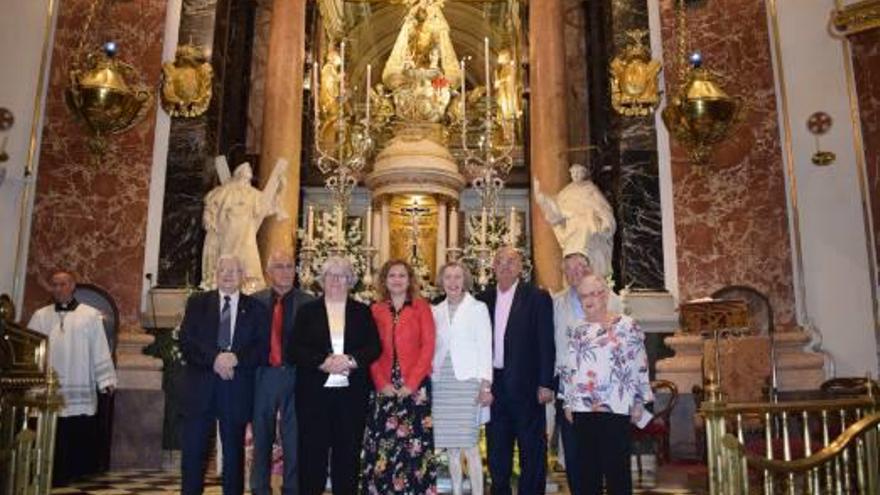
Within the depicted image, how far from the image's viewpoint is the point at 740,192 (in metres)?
7.73

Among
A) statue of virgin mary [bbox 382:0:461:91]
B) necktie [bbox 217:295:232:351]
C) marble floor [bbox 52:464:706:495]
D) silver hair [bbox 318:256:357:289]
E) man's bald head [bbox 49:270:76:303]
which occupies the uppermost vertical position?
statue of virgin mary [bbox 382:0:461:91]

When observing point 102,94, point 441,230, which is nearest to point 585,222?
point 441,230

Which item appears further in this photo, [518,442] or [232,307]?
[232,307]

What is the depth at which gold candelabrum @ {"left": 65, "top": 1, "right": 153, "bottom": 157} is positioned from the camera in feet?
23.5

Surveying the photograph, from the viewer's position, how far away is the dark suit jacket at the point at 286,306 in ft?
14.5

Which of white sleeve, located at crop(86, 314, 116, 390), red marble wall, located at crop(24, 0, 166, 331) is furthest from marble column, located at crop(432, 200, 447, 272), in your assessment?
white sleeve, located at crop(86, 314, 116, 390)

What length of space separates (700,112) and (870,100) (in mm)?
1699

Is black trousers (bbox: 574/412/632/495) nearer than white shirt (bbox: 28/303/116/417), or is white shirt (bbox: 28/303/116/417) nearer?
black trousers (bbox: 574/412/632/495)

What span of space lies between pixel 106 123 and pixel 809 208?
6.75m

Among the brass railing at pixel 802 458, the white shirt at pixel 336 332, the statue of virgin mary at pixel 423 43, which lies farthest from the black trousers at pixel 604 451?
the statue of virgin mary at pixel 423 43

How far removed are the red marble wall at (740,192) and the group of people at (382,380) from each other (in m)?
3.75

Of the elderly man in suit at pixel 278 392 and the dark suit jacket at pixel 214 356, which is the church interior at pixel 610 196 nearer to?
the elderly man in suit at pixel 278 392

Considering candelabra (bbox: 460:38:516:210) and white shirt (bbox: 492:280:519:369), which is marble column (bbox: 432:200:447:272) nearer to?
candelabra (bbox: 460:38:516:210)

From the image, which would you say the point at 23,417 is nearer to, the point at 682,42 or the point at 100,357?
the point at 100,357
